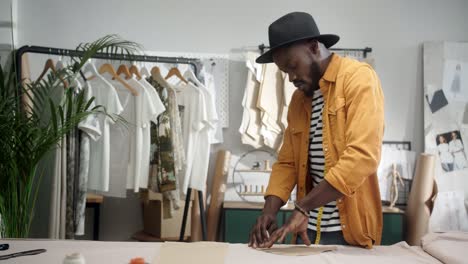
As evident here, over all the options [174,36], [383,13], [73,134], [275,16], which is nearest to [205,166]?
[73,134]

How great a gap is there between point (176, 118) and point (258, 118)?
0.77 meters

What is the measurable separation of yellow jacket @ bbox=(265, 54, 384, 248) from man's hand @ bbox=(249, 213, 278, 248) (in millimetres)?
163

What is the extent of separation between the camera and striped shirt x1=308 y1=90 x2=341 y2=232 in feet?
5.40

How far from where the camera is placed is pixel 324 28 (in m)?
3.83

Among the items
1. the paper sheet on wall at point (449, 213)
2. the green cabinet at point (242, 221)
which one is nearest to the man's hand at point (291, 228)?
the green cabinet at point (242, 221)

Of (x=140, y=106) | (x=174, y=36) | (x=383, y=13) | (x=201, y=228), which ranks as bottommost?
(x=201, y=228)

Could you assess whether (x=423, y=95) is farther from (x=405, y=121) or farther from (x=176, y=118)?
(x=176, y=118)

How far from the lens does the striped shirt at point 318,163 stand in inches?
64.7

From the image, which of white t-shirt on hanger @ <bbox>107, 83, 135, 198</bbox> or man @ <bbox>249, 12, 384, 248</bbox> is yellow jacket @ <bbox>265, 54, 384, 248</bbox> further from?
white t-shirt on hanger @ <bbox>107, 83, 135, 198</bbox>

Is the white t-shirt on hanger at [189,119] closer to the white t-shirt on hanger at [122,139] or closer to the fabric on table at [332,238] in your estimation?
the white t-shirt on hanger at [122,139]

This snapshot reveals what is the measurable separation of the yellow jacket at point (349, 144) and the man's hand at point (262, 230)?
163 mm

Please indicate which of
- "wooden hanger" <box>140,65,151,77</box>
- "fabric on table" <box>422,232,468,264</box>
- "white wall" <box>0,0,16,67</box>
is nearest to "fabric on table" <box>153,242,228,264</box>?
"fabric on table" <box>422,232,468,264</box>

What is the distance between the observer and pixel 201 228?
3.47 metres

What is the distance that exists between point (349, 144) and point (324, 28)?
2.64 m
